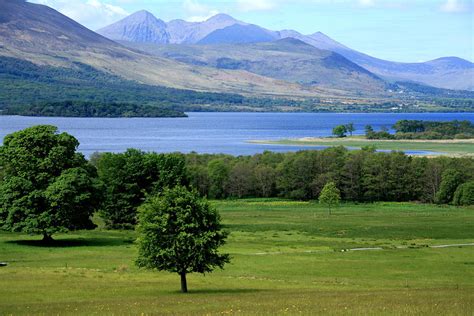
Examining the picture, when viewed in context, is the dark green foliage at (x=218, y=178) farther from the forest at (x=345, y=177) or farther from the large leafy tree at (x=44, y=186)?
the large leafy tree at (x=44, y=186)

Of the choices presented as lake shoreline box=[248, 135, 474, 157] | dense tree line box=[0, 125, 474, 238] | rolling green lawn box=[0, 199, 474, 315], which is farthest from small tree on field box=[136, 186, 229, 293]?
lake shoreline box=[248, 135, 474, 157]

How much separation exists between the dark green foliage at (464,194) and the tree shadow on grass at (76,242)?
53144mm

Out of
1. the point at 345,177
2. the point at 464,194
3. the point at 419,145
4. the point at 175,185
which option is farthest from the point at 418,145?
the point at 175,185

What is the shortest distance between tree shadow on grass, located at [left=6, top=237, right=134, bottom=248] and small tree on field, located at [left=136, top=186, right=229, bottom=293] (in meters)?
21.4

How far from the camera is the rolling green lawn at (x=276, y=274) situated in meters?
27.5

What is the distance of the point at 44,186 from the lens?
58.1m

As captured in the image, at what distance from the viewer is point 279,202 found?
107m

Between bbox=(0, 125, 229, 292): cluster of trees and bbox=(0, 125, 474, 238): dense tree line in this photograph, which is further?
bbox=(0, 125, 474, 238): dense tree line

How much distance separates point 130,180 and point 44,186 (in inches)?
504

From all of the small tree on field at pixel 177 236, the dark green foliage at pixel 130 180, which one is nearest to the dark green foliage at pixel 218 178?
the dark green foliage at pixel 130 180

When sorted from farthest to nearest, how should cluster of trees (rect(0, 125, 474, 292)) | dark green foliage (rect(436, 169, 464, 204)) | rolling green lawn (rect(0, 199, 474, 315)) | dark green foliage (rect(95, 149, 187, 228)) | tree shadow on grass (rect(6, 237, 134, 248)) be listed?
dark green foliage (rect(436, 169, 464, 204)), dark green foliage (rect(95, 149, 187, 228)), tree shadow on grass (rect(6, 237, 134, 248)), cluster of trees (rect(0, 125, 474, 292)), rolling green lawn (rect(0, 199, 474, 315))

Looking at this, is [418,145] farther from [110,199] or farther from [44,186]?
[44,186]

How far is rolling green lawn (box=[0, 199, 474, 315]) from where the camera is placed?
90.2 ft

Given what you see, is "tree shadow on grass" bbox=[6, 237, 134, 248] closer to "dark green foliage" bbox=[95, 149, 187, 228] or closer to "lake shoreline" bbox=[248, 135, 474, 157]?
"dark green foliage" bbox=[95, 149, 187, 228]
